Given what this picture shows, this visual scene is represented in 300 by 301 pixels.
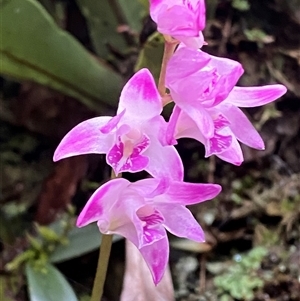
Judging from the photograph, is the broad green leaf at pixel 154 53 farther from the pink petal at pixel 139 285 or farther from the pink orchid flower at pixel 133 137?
the pink orchid flower at pixel 133 137

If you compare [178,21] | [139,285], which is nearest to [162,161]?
[178,21]

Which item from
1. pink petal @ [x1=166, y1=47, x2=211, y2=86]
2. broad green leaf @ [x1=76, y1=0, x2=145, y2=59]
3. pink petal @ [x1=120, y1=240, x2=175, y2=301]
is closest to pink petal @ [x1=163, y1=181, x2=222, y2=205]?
pink petal @ [x1=166, y1=47, x2=211, y2=86]

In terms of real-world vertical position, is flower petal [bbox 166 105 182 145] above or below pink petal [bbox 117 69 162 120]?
below

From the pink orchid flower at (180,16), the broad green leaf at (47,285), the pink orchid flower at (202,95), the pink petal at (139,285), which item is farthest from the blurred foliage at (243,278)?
the pink orchid flower at (180,16)

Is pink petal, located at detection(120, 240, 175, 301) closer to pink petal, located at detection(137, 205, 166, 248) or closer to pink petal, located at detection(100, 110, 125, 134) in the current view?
pink petal, located at detection(137, 205, 166, 248)

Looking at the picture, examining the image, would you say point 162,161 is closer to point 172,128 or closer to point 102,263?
point 172,128

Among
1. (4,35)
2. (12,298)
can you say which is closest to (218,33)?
(4,35)

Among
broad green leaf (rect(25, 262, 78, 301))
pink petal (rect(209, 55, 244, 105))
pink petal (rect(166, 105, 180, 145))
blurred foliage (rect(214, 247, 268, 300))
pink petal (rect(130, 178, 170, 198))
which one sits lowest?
blurred foliage (rect(214, 247, 268, 300))
